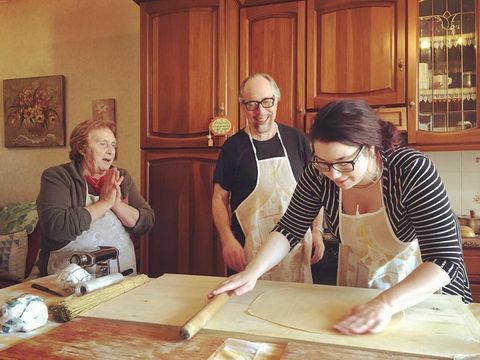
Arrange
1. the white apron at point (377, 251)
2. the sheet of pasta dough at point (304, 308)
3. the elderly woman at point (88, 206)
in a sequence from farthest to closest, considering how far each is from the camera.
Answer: the elderly woman at point (88, 206)
the white apron at point (377, 251)
the sheet of pasta dough at point (304, 308)

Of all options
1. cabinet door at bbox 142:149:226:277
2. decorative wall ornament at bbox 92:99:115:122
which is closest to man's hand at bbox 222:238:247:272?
cabinet door at bbox 142:149:226:277

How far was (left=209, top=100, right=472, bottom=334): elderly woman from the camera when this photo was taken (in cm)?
85

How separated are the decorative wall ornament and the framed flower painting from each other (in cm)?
27

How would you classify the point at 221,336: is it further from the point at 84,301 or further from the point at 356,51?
the point at 356,51

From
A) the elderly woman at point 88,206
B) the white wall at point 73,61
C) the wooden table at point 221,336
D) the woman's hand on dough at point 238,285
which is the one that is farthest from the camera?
the white wall at point 73,61

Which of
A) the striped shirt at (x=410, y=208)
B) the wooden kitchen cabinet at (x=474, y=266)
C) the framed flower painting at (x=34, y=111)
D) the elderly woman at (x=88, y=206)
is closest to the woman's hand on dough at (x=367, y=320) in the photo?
the striped shirt at (x=410, y=208)

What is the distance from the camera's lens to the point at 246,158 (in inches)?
62.4

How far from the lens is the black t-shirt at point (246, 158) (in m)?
1.58

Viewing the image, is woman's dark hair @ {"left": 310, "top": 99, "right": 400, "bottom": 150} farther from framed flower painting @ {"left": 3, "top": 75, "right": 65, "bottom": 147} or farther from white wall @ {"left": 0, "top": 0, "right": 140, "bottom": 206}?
framed flower painting @ {"left": 3, "top": 75, "right": 65, "bottom": 147}

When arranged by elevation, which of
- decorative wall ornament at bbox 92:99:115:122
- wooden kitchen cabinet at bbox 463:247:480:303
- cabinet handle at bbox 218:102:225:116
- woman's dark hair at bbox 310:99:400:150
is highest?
decorative wall ornament at bbox 92:99:115:122

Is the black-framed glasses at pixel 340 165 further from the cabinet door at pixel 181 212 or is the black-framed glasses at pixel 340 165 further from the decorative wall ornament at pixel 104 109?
the decorative wall ornament at pixel 104 109

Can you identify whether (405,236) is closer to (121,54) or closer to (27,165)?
(121,54)

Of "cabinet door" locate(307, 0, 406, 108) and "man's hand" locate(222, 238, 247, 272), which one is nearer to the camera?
"man's hand" locate(222, 238, 247, 272)

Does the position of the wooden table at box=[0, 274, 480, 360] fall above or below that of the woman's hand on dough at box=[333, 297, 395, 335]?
below
